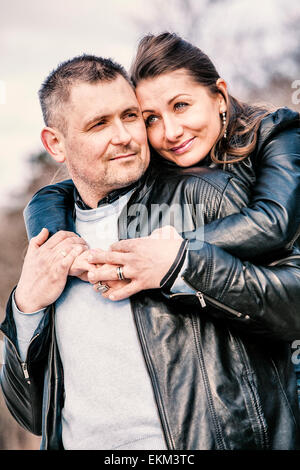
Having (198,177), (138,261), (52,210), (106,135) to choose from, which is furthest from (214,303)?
(52,210)

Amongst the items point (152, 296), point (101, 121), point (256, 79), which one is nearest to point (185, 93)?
point (101, 121)

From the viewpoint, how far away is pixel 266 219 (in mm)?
1573

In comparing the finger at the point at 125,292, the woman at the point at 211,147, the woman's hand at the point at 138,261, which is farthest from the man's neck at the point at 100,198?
the finger at the point at 125,292

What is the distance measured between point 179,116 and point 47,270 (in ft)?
2.49

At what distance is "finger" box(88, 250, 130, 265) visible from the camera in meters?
1.58

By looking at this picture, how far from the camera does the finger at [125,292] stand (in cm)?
157

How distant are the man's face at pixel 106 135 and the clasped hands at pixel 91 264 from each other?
0.25 m

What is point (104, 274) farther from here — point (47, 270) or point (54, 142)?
point (54, 142)

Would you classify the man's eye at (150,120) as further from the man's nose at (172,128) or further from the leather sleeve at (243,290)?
the leather sleeve at (243,290)

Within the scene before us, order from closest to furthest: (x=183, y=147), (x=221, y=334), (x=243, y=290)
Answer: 1. (x=243, y=290)
2. (x=221, y=334)
3. (x=183, y=147)

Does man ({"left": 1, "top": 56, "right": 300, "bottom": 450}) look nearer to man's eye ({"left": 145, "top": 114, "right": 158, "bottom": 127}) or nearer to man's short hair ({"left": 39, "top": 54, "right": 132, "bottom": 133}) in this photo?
man's short hair ({"left": 39, "top": 54, "right": 132, "bottom": 133})

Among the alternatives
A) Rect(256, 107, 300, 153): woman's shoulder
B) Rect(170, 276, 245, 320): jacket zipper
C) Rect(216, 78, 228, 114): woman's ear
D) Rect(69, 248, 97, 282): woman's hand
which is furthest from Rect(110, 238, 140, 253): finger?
Rect(216, 78, 228, 114): woman's ear
